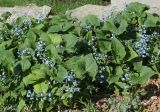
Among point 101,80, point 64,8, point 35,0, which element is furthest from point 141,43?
point 35,0

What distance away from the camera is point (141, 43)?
5.67m

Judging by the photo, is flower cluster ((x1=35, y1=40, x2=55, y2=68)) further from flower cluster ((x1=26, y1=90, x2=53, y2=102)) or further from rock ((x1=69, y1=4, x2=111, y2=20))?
rock ((x1=69, y1=4, x2=111, y2=20))

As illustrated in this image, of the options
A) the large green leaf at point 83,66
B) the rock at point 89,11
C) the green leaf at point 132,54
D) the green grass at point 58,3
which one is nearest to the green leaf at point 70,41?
the large green leaf at point 83,66

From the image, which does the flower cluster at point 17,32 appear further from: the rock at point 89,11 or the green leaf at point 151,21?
the rock at point 89,11

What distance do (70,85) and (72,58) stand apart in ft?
1.01

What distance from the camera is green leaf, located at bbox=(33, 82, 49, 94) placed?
5.21 metres

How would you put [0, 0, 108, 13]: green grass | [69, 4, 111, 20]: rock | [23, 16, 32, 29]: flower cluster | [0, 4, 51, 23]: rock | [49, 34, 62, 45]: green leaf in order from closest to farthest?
[49, 34, 62, 45]: green leaf, [23, 16, 32, 29]: flower cluster, [69, 4, 111, 20]: rock, [0, 4, 51, 23]: rock, [0, 0, 108, 13]: green grass

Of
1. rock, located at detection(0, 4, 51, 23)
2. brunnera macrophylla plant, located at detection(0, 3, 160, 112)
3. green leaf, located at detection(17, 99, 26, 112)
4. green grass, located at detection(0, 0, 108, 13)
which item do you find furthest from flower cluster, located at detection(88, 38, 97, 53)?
green grass, located at detection(0, 0, 108, 13)

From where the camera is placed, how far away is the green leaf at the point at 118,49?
545cm

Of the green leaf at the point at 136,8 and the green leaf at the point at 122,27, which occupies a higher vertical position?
the green leaf at the point at 136,8

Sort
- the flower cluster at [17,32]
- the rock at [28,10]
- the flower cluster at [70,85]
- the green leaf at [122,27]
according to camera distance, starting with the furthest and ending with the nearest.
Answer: the rock at [28,10] < the flower cluster at [17,32] < the green leaf at [122,27] < the flower cluster at [70,85]

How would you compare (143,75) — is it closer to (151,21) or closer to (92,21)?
(151,21)

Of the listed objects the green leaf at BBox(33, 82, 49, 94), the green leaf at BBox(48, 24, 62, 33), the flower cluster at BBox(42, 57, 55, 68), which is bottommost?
the green leaf at BBox(33, 82, 49, 94)

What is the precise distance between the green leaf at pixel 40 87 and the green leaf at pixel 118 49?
2.55 feet
